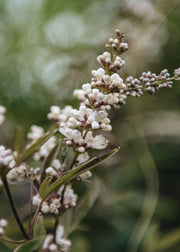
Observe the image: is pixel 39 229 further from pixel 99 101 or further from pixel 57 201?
pixel 99 101

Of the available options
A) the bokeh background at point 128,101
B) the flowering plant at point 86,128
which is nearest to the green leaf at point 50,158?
the flowering plant at point 86,128

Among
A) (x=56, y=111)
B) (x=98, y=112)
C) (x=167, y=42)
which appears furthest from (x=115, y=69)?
(x=167, y=42)

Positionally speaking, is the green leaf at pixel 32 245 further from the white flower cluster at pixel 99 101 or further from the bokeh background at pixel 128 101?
the bokeh background at pixel 128 101

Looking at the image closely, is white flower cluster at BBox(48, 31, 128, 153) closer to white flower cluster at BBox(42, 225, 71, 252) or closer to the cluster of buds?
the cluster of buds

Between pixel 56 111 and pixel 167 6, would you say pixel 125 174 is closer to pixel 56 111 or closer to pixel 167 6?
pixel 56 111

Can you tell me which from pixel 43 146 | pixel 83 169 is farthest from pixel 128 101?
pixel 83 169

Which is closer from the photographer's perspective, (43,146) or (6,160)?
(6,160)

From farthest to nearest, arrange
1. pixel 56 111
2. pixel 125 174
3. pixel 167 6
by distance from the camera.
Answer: pixel 167 6, pixel 125 174, pixel 56 111
